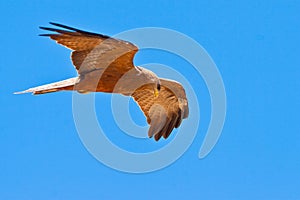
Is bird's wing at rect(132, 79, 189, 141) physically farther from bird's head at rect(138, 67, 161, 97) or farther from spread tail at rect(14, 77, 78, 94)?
spread tail at rect(14, 77, 78, 94)

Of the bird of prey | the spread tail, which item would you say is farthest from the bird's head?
the spread tail

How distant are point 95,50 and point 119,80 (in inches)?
29.8

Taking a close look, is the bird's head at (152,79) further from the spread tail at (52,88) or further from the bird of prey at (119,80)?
the spread tail at (52,88)

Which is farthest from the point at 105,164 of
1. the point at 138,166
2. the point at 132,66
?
the point at 132,66

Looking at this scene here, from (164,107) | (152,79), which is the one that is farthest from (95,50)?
(164,107)

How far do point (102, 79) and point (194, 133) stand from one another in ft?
6.09

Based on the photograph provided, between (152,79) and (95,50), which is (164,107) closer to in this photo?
(152,79)

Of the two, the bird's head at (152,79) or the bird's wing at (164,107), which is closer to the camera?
the bird's head at (152,79)

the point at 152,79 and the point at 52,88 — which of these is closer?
the point at 52,88

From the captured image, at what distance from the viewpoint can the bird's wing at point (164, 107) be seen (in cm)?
1340

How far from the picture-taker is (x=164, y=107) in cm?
1380

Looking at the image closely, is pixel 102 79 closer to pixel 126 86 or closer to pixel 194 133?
pixel 126 86

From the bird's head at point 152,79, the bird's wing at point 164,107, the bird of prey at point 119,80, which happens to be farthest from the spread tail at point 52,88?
the bird's wing at point 164,107

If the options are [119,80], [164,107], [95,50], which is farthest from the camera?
[164,107]
